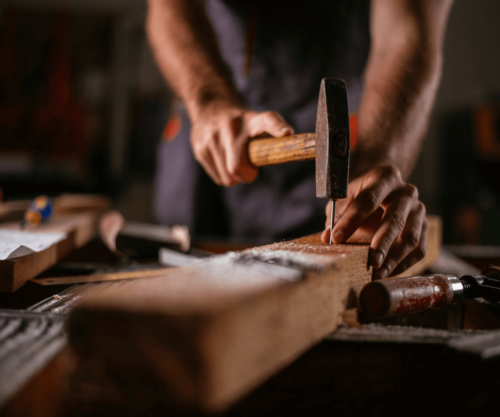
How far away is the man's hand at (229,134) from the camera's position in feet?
3.26

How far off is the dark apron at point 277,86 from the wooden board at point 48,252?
0.44 m

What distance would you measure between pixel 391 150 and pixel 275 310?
77 cm

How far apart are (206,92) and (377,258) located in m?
0.82

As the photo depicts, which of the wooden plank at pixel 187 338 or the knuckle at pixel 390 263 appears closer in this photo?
the wooden plank at pixel 187 338

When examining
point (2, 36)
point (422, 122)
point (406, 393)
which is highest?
point (2, 36)

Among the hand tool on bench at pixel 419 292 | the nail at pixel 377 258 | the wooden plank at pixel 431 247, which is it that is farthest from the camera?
the wooden plank at pixel 431 247

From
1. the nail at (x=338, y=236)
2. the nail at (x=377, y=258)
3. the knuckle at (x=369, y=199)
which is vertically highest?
the knuckle at (x=369, y=199)

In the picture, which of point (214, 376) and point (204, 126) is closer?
point (214, 376)

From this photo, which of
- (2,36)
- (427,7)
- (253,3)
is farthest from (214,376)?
(2,36)

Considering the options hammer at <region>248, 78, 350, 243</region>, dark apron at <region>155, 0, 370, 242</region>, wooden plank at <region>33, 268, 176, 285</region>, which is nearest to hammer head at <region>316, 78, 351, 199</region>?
hammer at <region>248, 78, 350, 243</region>

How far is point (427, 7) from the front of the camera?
1252 millimetres

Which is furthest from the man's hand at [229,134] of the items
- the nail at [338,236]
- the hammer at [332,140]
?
the nail at [338,236]

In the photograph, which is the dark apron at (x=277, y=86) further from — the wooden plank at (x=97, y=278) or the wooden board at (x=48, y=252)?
the wooden plank at (x=97, y=278)

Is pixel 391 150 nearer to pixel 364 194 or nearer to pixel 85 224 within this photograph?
pixel 364 194
